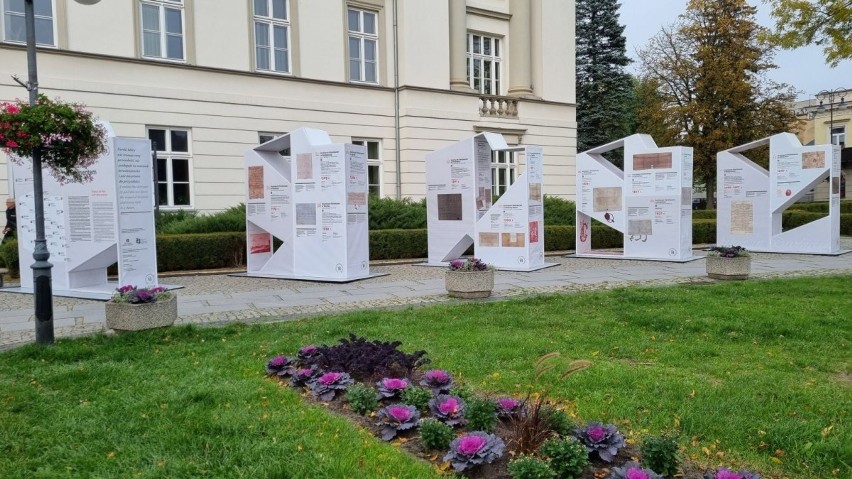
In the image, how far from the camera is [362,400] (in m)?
4.69

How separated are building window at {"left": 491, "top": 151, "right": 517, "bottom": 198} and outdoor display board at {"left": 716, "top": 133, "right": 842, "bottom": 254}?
955cm

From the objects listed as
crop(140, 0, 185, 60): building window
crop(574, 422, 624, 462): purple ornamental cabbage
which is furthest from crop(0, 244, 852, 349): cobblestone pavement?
crop(140, 0, 185, 60): building window

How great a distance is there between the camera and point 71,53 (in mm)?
18672

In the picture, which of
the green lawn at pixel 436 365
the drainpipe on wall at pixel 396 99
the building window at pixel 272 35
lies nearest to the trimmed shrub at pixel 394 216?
the drainpipe on wall at pixel 396 99

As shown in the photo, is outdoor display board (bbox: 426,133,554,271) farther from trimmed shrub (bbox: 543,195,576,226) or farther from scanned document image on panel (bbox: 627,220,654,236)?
trimmed shrub (bbox: 543,195,576,226)

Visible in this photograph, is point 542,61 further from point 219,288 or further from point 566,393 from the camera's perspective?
point 566,393

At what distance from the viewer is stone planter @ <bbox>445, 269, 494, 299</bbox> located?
35.9ft

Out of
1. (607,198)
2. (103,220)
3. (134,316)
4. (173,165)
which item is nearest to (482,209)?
(607,198)

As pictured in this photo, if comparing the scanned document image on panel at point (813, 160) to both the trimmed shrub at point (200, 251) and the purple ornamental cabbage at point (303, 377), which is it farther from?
the purple ornamental cabbage at point (303, 377)

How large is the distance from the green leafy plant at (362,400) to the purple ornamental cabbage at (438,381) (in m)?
0.43

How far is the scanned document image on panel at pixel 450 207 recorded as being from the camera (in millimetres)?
16250

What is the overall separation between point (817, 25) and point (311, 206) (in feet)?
35.6

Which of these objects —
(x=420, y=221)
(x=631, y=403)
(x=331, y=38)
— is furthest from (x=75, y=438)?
(x=331, y=38)

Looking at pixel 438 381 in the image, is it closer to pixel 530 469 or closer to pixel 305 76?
pixel 530 469
